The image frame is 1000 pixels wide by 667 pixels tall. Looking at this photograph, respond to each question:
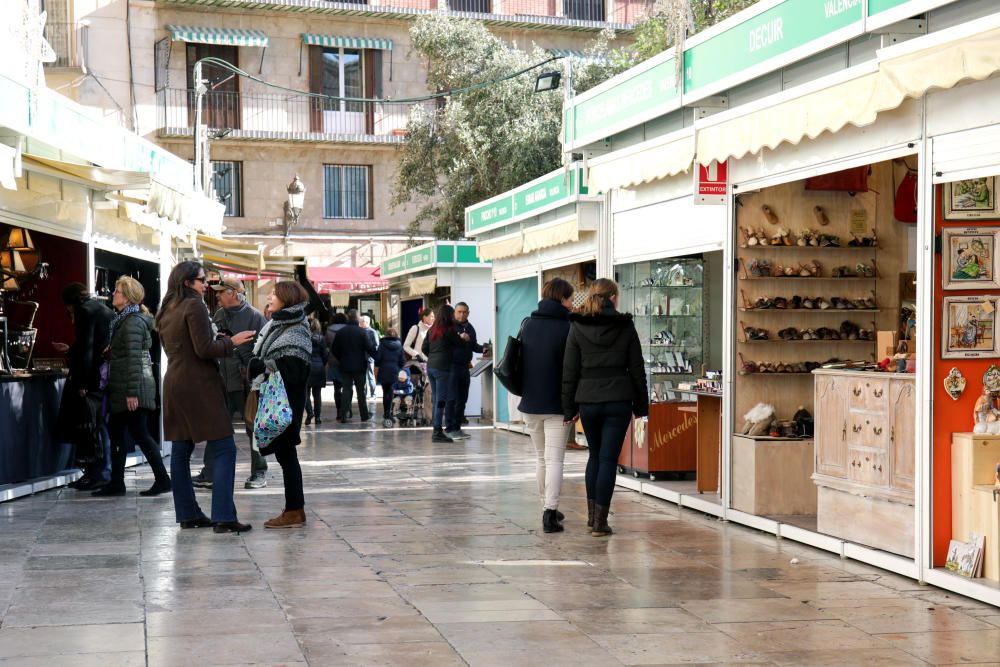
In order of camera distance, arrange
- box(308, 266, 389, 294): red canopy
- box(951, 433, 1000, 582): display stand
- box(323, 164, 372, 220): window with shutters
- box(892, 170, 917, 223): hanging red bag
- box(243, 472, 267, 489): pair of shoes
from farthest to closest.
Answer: box(323, 164, 372, 220): window with shutters, box(308, 266, 389, 294): red canopy, box(243, 472, 267, 489): pair of shoes, box(892, 170, 917, 223): hanging red bag, box(951, 433, 1000, 582): display stand

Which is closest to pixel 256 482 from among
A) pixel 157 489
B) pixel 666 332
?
pixel 157 489

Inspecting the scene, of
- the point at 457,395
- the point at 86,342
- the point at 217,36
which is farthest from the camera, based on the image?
the point at 217,36

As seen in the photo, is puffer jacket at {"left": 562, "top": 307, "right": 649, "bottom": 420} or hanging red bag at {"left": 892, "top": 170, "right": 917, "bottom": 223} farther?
hanging red bag at {"left": 892, "top": 170, "right": 917, "bottom": 223}

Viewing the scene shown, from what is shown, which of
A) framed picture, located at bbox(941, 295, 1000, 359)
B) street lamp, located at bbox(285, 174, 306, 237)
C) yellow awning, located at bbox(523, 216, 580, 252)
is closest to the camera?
framed picture, located at bbox(941, 295, 1000, 359)

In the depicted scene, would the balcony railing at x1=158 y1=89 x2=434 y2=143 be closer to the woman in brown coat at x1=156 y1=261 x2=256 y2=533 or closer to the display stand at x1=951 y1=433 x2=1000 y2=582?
the woman in brown coat at x1=156 y1=261 x2=256 y2=533

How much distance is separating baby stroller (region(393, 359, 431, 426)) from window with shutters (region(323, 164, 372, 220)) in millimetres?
18229

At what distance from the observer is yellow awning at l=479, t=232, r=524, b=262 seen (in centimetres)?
1673

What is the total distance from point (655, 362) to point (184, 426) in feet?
15.3

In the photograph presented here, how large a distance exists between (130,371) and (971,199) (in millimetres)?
6467

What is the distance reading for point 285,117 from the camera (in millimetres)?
36844

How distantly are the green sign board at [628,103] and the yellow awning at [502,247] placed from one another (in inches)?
171

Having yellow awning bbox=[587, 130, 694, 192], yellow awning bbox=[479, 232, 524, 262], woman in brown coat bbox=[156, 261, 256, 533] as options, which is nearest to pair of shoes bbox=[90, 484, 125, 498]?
woman in brown coat bbox=[156, 261, 256, 533]

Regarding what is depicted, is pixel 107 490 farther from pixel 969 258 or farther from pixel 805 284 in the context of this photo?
pixel 969 258

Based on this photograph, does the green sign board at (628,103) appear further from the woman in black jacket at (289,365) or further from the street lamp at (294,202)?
the street lamp at (294,202)
